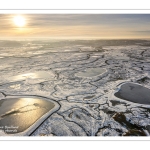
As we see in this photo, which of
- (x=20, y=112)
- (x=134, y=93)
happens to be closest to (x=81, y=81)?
Answer: (x=134, y=93)

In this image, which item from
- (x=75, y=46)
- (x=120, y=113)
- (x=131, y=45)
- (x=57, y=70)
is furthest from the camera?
(x=131, y=45)

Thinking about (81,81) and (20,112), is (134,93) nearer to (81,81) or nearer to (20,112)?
(81,81)

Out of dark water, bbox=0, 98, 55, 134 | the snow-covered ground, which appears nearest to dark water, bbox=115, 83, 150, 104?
the snow-covered ground
